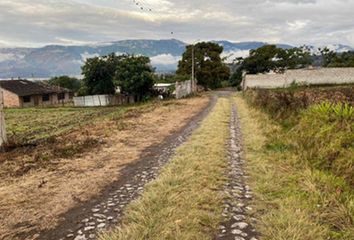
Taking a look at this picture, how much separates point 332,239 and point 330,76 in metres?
29.4

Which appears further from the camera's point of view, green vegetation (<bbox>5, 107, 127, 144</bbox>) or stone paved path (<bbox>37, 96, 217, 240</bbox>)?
green vegetation (<bbox>5, 107, 127, 144</bbox>)

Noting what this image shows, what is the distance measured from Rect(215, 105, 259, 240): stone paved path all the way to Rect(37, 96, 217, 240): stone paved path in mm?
1396

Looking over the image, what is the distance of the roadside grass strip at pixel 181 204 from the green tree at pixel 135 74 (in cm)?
2673

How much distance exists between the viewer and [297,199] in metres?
5.00

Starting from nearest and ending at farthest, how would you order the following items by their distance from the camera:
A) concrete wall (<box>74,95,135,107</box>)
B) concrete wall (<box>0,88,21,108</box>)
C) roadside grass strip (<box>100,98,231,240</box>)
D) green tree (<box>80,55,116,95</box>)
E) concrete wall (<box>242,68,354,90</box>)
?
1. roadside grass strip (<box>100,98,231,240</box>)
2. concrete wall (<box>242,68,354,90</box>)
3. concrete wall (<box>74,95,135,107</box>)
4. green tree (<box>80,55,116,95</box>)
5. concrete wall (<box>0,88,21,108</box>)

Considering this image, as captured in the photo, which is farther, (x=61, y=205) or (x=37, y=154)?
(x=37, y=154)

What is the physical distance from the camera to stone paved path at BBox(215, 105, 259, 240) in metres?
4.02

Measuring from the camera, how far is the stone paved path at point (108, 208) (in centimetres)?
408

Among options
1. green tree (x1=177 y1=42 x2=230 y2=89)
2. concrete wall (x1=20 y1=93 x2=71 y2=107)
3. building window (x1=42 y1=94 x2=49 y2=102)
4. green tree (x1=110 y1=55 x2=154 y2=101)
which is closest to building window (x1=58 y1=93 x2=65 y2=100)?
concrete wall (x1=20 y1=93 x2=71 y2=107)

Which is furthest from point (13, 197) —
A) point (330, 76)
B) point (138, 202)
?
point (330, 76)

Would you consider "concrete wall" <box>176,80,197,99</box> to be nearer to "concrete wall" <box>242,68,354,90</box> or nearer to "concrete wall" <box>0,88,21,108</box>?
"concrete wall" <box>242,68,354,90</box>

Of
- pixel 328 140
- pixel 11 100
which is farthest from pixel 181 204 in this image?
pixel 11 100

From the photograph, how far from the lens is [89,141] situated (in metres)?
9.88

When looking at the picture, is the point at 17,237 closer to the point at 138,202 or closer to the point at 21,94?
the point at 138,202
